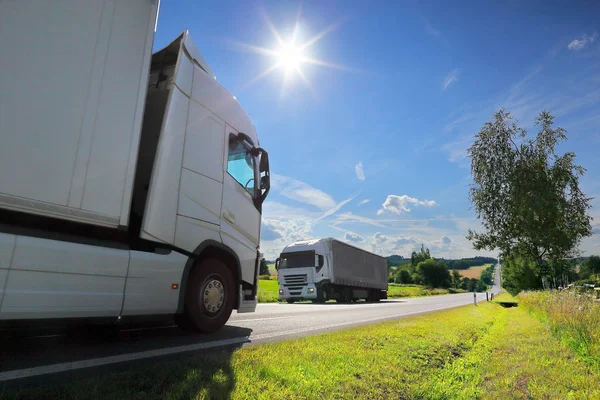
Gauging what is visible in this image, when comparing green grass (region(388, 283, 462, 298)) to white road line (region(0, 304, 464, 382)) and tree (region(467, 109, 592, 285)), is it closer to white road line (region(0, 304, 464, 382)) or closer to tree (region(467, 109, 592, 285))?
tree (region(467, 109, 592, 285))

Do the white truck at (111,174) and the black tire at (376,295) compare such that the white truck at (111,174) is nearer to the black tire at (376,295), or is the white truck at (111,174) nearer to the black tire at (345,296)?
the black tire at (345,296)

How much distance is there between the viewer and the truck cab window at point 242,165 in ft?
19.6

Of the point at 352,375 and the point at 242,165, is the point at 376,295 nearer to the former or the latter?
the point at 242,165

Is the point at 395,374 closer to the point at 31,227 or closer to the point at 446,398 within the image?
the point at 446,398

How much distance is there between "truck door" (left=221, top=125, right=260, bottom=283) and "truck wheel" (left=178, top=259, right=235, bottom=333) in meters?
0.37

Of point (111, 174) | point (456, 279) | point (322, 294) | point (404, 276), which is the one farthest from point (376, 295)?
point (456, 279)

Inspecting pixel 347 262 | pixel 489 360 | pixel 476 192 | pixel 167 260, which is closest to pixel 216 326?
pixel 167 260

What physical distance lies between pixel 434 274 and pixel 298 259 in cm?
10511

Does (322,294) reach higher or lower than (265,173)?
lower

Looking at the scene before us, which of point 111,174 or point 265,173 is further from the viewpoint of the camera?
point 265,173

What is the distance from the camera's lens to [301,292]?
20.5m

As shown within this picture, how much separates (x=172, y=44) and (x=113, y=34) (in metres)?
1.36

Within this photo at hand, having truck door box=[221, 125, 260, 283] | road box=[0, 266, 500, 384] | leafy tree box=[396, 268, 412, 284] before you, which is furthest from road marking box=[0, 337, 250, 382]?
leafy tree box=[396, 268, 412, 284]

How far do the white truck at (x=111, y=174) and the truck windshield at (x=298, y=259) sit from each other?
15.1 m
